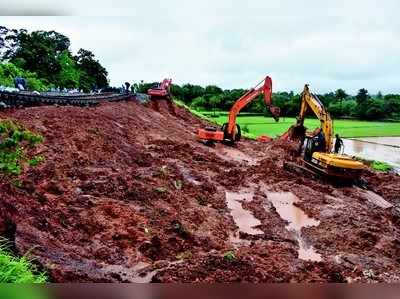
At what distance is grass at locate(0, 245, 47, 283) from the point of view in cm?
336

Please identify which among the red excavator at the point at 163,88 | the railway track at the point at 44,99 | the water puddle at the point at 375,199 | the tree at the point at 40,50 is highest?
the tree at the point at 40,50

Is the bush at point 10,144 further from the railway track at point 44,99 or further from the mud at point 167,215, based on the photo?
the railway track at point 44,99

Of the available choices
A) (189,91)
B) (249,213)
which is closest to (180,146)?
(249,213)

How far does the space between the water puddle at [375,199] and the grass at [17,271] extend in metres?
6.40

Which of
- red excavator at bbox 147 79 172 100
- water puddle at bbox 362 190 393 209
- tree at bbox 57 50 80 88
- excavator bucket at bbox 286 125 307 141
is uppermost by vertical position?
tree at bbox 57 50 80 88

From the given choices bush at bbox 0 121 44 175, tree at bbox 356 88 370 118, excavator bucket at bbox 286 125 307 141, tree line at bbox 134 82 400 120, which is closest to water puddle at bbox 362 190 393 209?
excavator bucket at bbox 286 125 307 141

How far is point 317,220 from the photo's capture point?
725 centimetres

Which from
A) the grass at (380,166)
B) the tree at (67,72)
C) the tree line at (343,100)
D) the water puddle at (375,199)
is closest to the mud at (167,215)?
the water puddle at (375,199)

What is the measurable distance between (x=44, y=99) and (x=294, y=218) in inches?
152

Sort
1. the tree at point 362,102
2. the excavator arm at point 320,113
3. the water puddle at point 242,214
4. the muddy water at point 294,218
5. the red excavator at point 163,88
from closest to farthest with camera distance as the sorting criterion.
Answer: the tree at point 362,102 → the red excavator at point 163,88 → the muddy water at point 294,218 → the water puddle at point 242,214 → the excavator arm at point 320,113

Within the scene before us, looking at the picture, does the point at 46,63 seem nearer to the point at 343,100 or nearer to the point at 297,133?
the point at 343,100

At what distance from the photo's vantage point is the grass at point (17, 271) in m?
3.36

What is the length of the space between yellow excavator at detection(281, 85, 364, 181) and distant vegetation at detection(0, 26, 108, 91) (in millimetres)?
3269

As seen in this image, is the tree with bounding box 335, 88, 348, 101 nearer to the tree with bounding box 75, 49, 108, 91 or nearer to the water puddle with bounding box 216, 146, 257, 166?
the tree with bounding box 75, 49, 108, 91
